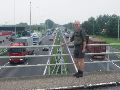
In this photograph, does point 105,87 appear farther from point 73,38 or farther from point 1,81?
point 1,81

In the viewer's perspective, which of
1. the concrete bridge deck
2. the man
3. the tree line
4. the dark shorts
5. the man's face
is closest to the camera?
the concrete bridge deck

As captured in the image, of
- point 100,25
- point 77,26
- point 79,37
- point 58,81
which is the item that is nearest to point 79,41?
point 79,37

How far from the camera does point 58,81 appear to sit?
448 inches

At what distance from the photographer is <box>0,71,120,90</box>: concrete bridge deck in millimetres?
10680

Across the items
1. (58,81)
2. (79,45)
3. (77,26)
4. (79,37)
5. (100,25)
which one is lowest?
(58,81)

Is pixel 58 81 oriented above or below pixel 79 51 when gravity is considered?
below

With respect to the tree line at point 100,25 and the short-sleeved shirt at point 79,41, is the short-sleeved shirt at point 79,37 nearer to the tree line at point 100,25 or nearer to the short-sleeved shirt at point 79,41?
the short-sleeved shirt at point 79,41

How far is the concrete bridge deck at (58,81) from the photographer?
10.7 m

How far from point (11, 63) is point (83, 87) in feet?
100

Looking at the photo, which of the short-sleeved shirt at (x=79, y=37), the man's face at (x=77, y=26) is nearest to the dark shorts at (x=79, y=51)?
the short-sleeved shirt at (x=79, y=37)

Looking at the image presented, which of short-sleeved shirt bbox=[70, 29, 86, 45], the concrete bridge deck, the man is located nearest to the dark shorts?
the man

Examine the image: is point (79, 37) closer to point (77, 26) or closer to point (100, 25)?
point (77, 26)

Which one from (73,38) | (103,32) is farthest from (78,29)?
(103,32)

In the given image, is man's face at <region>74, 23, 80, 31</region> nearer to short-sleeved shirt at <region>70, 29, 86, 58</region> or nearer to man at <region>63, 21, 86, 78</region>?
man at <region>63, 21, 86, 78</region>
